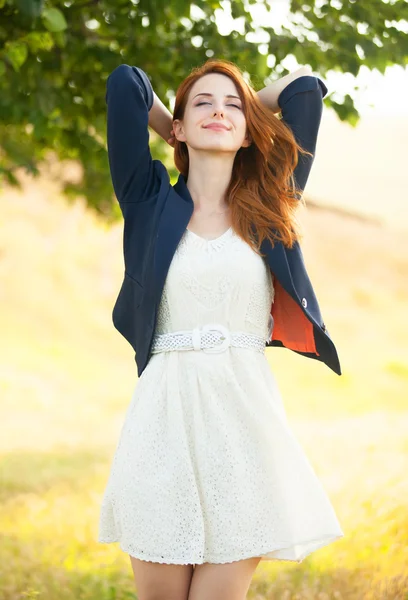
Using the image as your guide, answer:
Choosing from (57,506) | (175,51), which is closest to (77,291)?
(57,506)

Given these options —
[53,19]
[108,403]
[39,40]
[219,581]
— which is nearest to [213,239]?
[219,581]

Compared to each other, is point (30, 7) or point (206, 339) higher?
point (30, 7)

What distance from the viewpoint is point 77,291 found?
2027 cm

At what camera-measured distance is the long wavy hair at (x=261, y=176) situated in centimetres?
274

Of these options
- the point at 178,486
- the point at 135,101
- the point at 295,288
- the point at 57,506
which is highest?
the point at 135,101

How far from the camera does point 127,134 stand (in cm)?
273

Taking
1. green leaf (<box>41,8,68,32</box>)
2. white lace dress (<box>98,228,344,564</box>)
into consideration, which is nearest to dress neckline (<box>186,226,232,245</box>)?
white lace dress (<box>98,228,344,564</box>)

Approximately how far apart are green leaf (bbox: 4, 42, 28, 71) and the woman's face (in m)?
2.02

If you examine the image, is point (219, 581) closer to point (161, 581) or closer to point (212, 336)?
point (161, 581)

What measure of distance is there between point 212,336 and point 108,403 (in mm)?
11707

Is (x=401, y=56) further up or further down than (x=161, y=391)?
further up

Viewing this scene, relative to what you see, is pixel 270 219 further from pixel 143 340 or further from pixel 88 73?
pixel 88 73

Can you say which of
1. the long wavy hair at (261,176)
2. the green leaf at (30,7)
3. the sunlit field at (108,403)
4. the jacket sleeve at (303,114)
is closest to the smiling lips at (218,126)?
the long wavy hair at (261,176)

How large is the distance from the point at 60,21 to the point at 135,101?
131 cm
